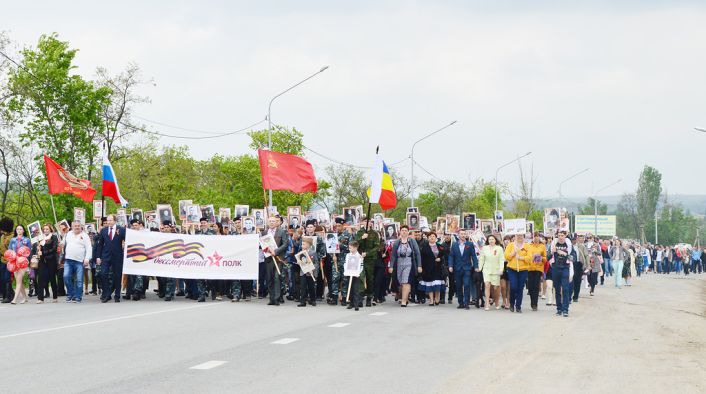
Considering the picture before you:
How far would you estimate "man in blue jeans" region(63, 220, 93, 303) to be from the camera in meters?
19.6

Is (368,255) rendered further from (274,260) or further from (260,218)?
(260,218)

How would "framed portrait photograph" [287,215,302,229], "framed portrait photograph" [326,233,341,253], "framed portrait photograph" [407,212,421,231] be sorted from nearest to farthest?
"framed portrait photograph" [326,233,341,253] → "framed portrait photograph" [407,212,421,231] → "framed portrait photograph" [287,215,302,229]

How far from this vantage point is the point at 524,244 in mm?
19359

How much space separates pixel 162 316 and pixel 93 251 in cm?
521

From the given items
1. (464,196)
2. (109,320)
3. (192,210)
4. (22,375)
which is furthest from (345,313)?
(464,196)

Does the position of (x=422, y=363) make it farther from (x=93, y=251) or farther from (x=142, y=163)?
(x=142, y=163)

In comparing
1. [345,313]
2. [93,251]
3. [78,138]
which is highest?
[78,138]

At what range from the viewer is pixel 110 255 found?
64.9ft

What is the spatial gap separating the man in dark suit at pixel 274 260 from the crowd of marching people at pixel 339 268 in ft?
0.08

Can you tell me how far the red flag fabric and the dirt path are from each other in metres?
15.0

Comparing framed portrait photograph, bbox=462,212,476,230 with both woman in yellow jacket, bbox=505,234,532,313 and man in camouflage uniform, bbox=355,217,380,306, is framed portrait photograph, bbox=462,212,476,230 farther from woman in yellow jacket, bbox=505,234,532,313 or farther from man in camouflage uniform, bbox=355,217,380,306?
man in camouflage uniform, bbox=355,217,380,306

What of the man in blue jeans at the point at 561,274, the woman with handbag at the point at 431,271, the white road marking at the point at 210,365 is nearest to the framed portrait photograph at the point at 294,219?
the woman with handbag at the point at 431,271

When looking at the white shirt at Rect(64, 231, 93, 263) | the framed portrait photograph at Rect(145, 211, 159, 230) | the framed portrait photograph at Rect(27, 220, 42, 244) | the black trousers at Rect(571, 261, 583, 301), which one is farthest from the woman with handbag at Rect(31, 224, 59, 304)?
the black trousers at Rect(571, 261, 583, 301)

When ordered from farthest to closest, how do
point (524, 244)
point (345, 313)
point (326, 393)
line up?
point (524, 244), point (345, 313), point (326, 393)
